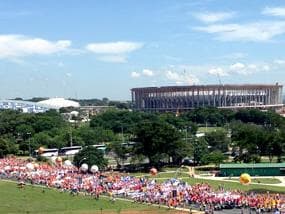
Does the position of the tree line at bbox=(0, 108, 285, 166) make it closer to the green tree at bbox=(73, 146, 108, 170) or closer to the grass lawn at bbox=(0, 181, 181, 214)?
the green tree at bbox=(73, 146, 108, 170)

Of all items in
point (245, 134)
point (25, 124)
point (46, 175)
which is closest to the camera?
point (46, 175)

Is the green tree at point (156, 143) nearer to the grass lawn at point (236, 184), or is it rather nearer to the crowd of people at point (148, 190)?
the grass lawn at point (236, 184)

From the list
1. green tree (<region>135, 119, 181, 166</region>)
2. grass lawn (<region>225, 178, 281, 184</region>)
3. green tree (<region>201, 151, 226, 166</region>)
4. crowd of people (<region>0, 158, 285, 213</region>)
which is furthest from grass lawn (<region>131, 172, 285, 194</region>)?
green tree (<region>201, 151, 226, 166</region>)

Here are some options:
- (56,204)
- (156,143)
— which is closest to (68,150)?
(156,143)

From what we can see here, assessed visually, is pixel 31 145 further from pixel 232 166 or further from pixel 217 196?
pixel 217 196

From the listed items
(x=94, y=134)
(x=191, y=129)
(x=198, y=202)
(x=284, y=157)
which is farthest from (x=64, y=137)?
(x=198, y=202)

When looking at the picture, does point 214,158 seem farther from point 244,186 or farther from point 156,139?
point 244,186
